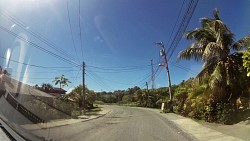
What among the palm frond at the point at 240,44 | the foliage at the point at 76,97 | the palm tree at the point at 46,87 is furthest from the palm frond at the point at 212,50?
the palm tree at the point at 46,87

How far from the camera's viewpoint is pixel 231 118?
13227 mm

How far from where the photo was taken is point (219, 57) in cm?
1570

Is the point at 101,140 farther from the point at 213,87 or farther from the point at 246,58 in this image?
the point at 213,87

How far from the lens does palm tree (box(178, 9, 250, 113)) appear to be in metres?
14.3

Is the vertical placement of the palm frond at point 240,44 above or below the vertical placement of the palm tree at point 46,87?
above

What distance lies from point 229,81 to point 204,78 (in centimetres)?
268

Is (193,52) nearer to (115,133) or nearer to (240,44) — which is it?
(240,44)

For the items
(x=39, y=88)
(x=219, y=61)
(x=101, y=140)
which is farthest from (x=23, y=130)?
(x=219, y=61)

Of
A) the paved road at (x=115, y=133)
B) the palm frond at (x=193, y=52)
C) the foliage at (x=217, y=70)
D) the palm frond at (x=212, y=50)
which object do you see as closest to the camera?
the paved road at (x=115, y=133)

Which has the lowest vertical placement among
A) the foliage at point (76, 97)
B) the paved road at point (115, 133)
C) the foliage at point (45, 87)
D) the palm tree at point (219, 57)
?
the paved road at point (115, 133)

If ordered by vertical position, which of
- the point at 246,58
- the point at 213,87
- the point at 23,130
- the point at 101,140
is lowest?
the point at 101,140

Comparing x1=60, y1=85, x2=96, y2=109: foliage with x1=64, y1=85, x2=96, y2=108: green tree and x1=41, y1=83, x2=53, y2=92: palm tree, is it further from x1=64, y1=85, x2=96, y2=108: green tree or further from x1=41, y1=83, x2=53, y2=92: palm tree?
x1=41, y1=83, x2=53, y2=92: palm tree

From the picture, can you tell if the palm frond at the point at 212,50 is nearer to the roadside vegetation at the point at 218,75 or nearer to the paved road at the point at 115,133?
the roadside vegetation at the point at 218,75

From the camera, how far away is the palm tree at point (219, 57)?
14.3 meters
